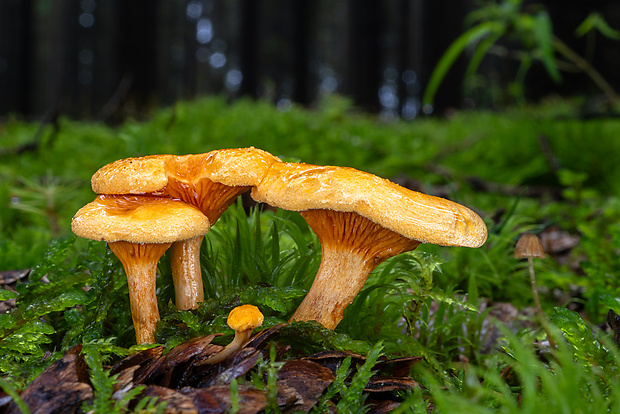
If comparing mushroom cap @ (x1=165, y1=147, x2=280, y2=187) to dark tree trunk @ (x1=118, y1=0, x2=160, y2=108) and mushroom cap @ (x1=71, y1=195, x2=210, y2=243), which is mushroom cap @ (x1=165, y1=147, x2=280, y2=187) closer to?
mushroom cap @ (x1=71, y1=195, x2=210, y2=243)

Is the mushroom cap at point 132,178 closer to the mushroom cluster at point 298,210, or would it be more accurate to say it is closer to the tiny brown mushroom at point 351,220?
the mushroom cluster at point 298,210

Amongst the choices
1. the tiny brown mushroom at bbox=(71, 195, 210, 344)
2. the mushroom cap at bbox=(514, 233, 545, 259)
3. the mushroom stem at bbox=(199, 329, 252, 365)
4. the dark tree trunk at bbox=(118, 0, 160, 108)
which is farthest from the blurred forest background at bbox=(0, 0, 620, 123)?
the mushroom stem at bbox=(199, 329, 252, 365)

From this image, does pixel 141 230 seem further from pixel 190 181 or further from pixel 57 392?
pixel 57 392

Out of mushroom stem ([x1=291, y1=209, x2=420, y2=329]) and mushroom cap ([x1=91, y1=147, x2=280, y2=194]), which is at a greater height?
mushroom cap ([x1=91, y1=147, x2=280, y2=194])

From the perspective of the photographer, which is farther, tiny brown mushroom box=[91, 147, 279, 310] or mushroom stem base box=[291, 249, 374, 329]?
mushroom stem base box=[291, 249, 374, 329]

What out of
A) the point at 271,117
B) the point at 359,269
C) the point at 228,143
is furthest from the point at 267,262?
the point at 271,117

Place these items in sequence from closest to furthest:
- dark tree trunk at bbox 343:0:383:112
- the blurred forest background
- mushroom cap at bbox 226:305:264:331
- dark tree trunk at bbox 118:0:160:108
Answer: mushroom cap at bbox 226:305:264:331 < the blurred forest background < dark tree trunk at bbox 118:0:160:108 < dark tree trunk at bbox 343:0:383:112

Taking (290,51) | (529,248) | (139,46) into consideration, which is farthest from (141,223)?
(290,51)
